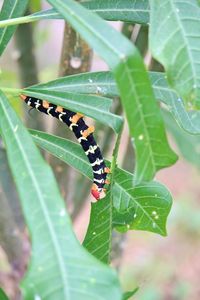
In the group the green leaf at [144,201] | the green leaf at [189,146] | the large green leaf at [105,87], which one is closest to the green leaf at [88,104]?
the large green leaf at [105,87]

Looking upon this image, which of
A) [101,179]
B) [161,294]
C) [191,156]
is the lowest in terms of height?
[161,294]

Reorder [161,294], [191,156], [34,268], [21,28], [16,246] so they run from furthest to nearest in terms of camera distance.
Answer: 1. [161,294]
2. [191,156]
3. [21,28]
4. [16,246]
5. [34,268]

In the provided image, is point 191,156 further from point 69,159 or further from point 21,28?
point 69,159

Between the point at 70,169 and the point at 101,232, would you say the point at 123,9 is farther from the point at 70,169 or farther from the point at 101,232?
the point at 70,169

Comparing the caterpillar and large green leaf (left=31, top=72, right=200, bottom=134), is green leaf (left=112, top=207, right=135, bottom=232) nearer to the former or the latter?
the caterpillar

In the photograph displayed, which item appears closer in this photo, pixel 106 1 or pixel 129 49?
pixel 129 49

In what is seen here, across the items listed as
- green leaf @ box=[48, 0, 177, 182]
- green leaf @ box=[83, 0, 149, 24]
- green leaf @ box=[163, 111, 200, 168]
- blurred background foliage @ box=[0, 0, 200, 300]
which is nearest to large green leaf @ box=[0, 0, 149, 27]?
green leaf @ box=[83, 0, 149, 24]

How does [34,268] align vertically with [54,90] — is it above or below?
below

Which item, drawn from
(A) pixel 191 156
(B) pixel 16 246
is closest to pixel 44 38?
(A) pixel 191 156
